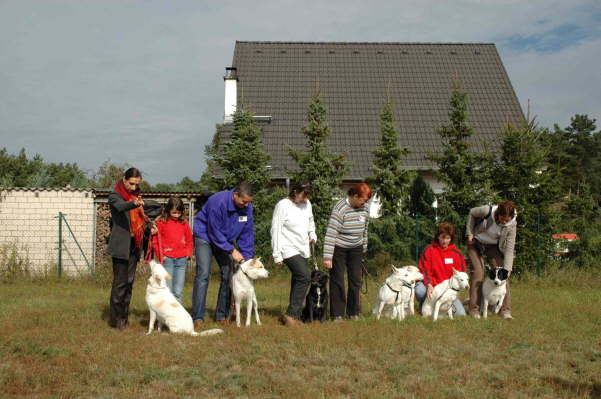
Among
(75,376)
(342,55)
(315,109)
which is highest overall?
(342,55)

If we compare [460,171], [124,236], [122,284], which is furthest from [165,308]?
[460,171]

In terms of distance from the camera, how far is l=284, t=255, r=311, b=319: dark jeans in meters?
7.64

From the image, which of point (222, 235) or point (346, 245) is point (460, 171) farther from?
point (222, 235)

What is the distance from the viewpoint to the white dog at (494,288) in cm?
826

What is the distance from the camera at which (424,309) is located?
28.1ft

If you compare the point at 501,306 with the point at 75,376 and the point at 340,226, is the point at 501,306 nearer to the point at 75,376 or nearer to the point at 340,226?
the point at 340,226

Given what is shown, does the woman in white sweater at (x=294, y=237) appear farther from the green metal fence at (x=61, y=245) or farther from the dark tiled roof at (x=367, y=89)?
the dark tiled roof at (x=367, y=89)

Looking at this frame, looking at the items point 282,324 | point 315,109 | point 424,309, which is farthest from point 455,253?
point 315,109

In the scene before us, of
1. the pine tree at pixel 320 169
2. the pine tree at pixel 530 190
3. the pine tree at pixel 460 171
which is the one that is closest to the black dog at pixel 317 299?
the pine tree at pixel 320 169

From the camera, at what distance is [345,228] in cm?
798

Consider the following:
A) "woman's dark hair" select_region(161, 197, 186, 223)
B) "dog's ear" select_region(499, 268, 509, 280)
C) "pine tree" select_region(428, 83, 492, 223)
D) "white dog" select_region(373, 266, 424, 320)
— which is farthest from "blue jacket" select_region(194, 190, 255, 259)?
"pine tree" select_region(428, 83, 492, 223)

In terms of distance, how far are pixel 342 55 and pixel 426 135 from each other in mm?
6536

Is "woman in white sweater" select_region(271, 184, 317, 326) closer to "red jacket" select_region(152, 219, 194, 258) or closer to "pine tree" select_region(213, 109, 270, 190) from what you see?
"red jacket" select_region(152, 219, 194, 258)

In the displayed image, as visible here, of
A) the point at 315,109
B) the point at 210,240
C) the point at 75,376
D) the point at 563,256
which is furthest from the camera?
the point at 315,109
